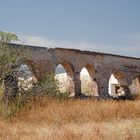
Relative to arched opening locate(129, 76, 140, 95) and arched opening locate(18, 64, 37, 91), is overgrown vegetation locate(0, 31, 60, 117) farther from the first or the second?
arched opening locate(129, 76, 140, 95)

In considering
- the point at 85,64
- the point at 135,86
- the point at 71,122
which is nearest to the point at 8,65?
the point at 71,122

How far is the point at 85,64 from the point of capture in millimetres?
26391

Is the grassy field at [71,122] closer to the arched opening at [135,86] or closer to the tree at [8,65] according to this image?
the tree at [8,65]

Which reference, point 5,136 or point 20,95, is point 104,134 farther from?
point 20,95

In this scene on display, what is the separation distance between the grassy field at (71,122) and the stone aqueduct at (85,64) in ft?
21.6

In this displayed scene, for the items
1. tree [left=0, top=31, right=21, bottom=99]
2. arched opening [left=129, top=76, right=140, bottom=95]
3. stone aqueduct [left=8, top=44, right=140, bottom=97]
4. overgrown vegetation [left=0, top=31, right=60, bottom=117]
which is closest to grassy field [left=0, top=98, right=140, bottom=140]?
overgrown vegetation [left=0, top=31, right=60, bottom=117]

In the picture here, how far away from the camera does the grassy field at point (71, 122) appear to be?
27.9 ft

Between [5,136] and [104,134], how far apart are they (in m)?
2.12

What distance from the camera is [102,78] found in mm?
27359

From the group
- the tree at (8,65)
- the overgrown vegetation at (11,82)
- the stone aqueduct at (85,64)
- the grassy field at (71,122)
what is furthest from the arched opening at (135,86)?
the tree at (8,65)

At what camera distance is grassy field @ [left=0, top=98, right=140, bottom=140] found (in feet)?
27.9

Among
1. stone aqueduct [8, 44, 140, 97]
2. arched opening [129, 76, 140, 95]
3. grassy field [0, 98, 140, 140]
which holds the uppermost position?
stone aqueduct [8, 44, 140, 97]

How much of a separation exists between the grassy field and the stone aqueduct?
6583mm

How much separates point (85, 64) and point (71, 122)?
14359 mm
